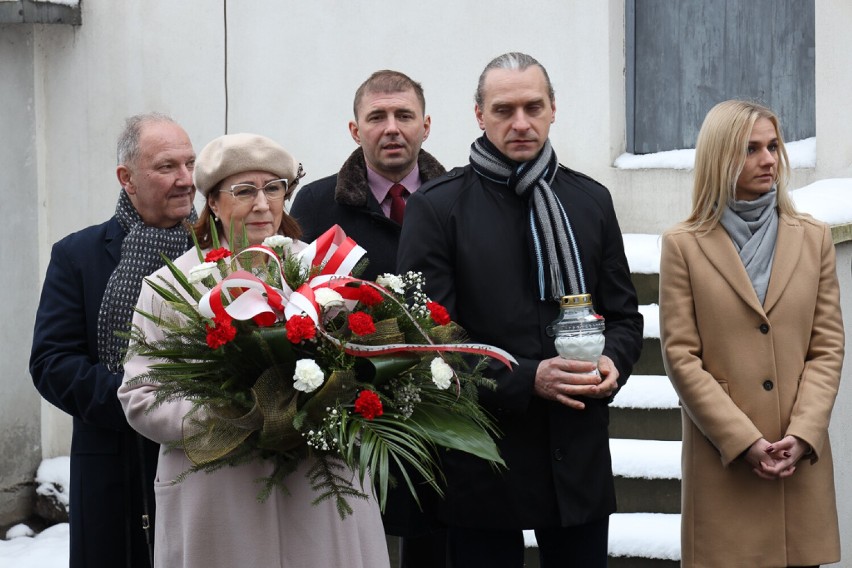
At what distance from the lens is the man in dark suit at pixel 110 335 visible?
4.16 meters

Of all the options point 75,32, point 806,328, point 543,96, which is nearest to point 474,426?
point 543,96

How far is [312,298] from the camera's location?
3.24 m

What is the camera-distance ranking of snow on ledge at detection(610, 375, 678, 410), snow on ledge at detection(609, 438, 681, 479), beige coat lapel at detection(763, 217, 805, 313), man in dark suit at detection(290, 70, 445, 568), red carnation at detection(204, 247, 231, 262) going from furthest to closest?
1. snow on ledge at detection(610, 375, 678, 410)
2. snow on ledge at detection(609, 438, 681, 479)
3. man in dark suit at detection(290, 70, 445, 568)
4. beige coat lapel at detection(763, 217, 805, 313)
5. red carnation at detection(204, 247, 231, 262)

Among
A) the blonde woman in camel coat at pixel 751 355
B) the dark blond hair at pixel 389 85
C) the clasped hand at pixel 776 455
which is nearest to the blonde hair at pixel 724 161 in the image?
the blonde woman in camel coat at pixel 751 355

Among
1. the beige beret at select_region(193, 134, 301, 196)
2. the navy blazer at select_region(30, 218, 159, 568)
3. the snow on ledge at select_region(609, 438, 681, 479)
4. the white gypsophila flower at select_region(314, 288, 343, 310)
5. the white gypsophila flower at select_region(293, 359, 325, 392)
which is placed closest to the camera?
the white gypsophila flower at select_region(293, 359, 325, 392)

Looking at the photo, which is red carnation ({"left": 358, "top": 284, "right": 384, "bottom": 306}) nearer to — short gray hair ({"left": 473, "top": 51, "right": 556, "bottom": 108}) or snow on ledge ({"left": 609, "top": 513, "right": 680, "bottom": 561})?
short gray hair ({"left": 473, "top": 51, "right": 556, "bottom": 108})

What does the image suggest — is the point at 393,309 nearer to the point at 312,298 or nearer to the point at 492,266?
the point at 312,298

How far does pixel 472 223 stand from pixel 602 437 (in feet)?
2.45

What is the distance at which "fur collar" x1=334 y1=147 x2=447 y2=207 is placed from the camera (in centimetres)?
509

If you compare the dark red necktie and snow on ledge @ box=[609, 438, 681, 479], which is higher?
the dark red necktie

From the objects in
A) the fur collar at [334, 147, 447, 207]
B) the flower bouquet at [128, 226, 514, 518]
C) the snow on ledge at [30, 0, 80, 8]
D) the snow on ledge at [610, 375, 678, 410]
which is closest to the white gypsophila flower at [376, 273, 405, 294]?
the flower bouquet at [128, 226, 514, 518]

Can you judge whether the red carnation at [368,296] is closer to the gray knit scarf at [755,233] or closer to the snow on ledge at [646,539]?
the gray knit scarf at [755,233]

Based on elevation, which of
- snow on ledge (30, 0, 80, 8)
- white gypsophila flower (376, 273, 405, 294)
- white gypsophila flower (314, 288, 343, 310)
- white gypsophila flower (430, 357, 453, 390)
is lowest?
white gypsophila flower (430, 357, 453, 390)

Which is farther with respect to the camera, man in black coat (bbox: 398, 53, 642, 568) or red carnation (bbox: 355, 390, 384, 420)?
man in black coat (bbox: 398, 53, 642, 568)
